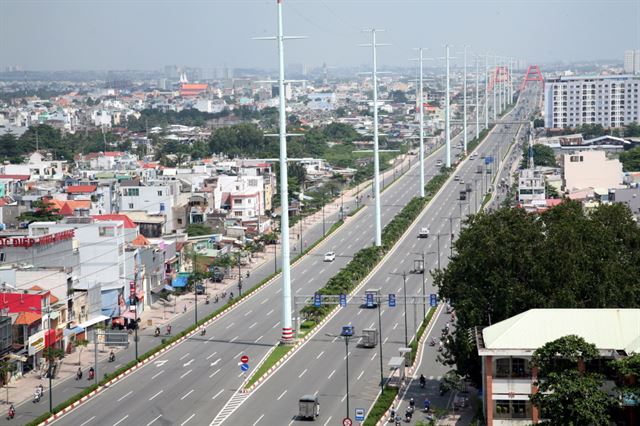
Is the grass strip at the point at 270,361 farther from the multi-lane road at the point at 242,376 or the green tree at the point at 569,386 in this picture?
the green tree at the point at 569,386

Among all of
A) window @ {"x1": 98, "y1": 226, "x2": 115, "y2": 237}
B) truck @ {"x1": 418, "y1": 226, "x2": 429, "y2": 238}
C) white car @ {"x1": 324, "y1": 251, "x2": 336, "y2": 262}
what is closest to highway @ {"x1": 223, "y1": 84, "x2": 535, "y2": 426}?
white car @ {"x1": 324, "y1": 251, "x2": 336, "y2": 262}

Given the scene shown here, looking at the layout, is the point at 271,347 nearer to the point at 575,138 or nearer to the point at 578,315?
the point at 578,315

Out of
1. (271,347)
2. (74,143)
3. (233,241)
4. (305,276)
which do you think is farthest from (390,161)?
(271,347)

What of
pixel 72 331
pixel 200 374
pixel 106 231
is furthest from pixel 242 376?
pixel 106 231

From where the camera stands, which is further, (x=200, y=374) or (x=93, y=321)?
(x=93, y=321)

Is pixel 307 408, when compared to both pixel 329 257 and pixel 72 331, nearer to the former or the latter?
pixel 72 331
